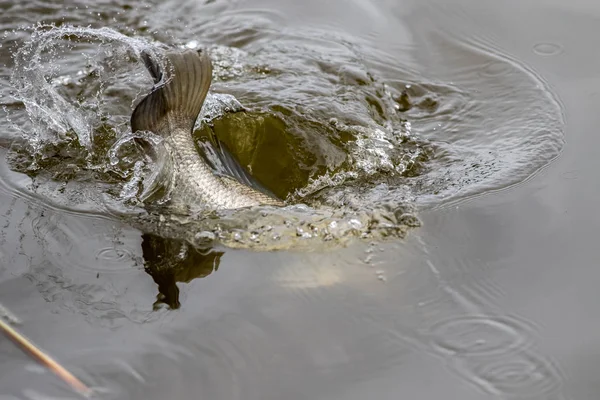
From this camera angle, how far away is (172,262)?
11.7 feet

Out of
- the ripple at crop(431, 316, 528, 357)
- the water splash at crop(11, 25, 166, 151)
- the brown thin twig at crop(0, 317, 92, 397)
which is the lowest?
the brown thin twig at crop(0, 317, 92, 397)

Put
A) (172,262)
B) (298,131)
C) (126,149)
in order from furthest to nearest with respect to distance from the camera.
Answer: (298,131), (126,149), (172,262)

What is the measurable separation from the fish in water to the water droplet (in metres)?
2.59

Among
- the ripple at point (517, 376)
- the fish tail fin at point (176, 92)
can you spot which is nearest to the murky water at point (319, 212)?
the ripple at point (517, 376)

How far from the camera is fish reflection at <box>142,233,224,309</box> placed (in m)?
3.42

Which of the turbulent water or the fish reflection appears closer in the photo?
the fish reflection

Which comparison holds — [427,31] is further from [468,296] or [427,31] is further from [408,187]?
[468,296]

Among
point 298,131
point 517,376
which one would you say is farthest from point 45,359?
point 298,131

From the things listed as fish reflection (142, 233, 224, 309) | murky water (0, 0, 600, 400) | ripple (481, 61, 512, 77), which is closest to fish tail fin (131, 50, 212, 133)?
murky water (0, 0, 600, 400)

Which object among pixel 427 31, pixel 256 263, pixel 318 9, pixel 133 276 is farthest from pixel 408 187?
pixel 318 9

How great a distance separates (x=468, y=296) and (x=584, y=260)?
66 centimetres

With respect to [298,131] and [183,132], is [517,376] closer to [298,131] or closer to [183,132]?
[183,132]

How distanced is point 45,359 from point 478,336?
5.55 ft

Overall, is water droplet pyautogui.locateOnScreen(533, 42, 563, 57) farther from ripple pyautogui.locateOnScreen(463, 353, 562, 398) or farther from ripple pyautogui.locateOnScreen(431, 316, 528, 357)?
ripple pyautogui.locateOnScreen(463, 353, 562, 398)
